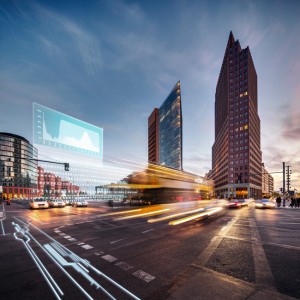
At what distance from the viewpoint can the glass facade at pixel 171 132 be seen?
122 m

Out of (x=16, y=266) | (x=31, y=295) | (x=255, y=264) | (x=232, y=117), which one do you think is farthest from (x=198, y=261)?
(x=232, y=117)

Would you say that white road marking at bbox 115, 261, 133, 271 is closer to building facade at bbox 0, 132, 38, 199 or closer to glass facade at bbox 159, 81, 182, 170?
glass facade at bbox 159, 81, 182, 170

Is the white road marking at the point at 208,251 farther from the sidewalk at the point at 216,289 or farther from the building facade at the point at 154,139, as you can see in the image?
the building facade at the point at 154,139

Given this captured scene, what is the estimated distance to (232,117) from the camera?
112250 mm

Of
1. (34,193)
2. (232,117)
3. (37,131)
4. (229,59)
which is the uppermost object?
(229,59)

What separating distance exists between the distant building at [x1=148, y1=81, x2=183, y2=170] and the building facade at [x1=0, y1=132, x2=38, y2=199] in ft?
267

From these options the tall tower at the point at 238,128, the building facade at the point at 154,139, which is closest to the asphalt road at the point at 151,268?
the tall tower at the point at 238,128

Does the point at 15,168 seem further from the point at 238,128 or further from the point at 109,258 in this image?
the point at 109,258

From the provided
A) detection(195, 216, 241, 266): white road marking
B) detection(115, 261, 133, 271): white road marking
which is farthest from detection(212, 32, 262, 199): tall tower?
detection(115, 261, 133, 271): white road marking

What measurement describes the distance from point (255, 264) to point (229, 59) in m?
134

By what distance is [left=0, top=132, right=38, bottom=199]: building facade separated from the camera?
406ft

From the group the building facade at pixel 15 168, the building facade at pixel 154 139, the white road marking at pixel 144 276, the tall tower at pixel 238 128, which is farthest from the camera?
the building facade at pixel 154 139

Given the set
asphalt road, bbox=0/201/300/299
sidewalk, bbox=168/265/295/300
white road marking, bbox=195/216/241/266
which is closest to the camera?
sidewalk, bbox=168/265/295/300

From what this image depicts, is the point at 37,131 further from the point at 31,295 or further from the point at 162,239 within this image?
the point at 31,295
